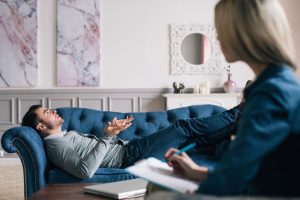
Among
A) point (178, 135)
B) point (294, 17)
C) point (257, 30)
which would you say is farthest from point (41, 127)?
point (294, 17)

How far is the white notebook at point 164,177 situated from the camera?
0.95 metres

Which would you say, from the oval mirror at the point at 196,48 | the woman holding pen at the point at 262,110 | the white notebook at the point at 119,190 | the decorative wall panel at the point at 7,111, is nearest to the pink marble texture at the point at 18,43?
the decorative wall panel at the point at 7,111

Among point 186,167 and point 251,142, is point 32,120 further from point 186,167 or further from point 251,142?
point 251,142

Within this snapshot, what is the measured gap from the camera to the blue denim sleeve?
758mm

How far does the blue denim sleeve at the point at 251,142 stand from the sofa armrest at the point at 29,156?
5.35 ft

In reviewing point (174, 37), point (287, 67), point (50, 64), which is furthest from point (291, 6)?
point (287, 67)

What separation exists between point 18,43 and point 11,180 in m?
1.88

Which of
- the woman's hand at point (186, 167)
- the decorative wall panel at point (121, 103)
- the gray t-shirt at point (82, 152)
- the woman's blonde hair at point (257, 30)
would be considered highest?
the woman's blonde hair at point (257, 30)

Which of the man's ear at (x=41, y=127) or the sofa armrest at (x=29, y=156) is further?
the man's ear at (x=41, y=127)

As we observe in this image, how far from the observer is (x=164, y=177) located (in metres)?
0.99

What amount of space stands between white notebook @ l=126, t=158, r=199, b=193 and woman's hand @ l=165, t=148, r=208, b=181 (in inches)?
0.7

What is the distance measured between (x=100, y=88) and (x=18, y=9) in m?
1.43

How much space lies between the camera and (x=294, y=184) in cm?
82

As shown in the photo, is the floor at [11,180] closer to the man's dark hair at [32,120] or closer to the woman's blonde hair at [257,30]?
the man's dark hair at [32,120]
